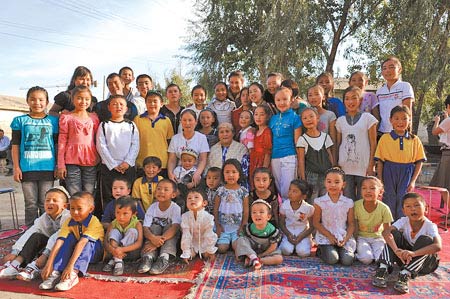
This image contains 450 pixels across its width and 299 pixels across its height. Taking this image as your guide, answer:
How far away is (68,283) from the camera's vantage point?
2973 mm

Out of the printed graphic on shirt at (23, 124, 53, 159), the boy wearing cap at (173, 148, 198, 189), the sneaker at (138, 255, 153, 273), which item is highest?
the printed graphic on shirt at (23, 124, 53, 159)

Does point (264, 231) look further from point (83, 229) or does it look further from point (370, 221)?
point (83, 229)

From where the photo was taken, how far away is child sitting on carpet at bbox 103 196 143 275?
3434mm

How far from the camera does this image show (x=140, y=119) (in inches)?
178

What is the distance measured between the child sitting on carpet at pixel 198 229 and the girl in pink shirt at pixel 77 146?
1.34 m

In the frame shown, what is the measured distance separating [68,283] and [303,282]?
199 cm

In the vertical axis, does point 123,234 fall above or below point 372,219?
below

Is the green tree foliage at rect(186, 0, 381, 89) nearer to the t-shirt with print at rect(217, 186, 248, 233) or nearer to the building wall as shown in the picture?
the t-shirt with print at rect(217, 186, 248, 233)

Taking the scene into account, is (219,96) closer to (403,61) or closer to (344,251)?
(344,251)

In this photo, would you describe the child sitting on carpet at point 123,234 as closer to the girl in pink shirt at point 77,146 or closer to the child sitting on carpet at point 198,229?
the child sitting on carpet at point 198,229

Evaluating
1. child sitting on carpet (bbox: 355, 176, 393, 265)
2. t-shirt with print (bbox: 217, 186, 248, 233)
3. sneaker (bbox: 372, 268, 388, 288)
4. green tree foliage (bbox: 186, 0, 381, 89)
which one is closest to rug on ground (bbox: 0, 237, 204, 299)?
t-shirt with print (bbox: 217, 186, 248, 233)

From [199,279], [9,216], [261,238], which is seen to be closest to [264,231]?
[261,238]

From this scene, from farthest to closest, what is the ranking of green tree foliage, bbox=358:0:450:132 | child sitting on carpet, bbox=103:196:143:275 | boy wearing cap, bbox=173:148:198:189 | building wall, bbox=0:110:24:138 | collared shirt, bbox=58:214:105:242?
building wall, bbox=0:110:24:138 → green tree foliage, bbox=358:0:450:132 → boy wearing cap, bbox=173:148:198:189 → child sitting on carpet, bbox=103:196:143:275 → collared shirt, bbox=58:214:105:242

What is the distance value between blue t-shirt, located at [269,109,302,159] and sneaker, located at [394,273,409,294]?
172cm
